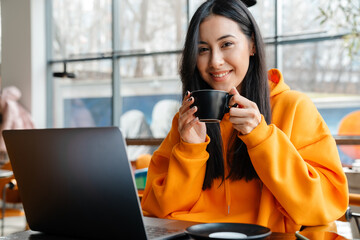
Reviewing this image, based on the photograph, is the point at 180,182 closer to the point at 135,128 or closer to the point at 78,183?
the point at 78,183

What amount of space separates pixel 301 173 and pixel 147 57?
4.74 meters

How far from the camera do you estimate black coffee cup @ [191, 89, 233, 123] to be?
3.71 feet

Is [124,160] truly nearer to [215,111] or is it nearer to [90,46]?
[215,111]

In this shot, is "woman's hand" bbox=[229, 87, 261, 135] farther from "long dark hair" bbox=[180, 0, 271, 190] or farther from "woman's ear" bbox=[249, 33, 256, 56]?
"woman's ear" bbox=[249, 33, 256, 56]

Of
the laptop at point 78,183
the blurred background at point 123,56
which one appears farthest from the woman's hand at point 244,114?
the blurred background at point 123,56

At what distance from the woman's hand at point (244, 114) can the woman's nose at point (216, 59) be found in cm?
24

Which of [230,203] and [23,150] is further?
[230,203]

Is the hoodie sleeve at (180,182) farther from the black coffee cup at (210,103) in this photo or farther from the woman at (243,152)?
the black coffee cup at (210,103)

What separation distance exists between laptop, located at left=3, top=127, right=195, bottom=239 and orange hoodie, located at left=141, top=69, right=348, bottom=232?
0.31 m

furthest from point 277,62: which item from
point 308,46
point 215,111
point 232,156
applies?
point 215,111

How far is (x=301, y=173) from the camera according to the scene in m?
1.23

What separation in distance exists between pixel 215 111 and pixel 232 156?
0.36 metres

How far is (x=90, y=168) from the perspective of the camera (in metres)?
0.93

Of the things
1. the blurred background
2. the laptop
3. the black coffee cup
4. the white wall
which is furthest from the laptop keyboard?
the white wall
